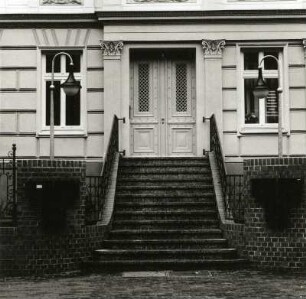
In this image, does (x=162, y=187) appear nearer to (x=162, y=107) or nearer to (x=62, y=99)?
(x=162, y=107)

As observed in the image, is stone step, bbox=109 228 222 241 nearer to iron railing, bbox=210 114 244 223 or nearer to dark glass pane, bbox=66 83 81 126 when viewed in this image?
iron railing, bbox=210 114 244 223

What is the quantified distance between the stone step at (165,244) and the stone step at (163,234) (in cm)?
33

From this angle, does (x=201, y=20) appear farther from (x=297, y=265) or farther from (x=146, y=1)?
(x=297, y=265)

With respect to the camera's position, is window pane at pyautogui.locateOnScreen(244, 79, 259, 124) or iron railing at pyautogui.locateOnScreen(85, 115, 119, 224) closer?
iron railing at pyautogui.locateOnScreen(85, 115, 119, 224)

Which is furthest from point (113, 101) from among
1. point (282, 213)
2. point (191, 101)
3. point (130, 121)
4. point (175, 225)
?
point (282, 213)

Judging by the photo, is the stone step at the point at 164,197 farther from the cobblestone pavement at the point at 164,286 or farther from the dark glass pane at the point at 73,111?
the dark glass pane at the point at 73,111

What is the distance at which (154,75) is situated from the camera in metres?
19.0

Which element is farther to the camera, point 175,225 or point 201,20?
point 201,20

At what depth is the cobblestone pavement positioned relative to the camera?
10.3m

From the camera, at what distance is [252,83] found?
1889cm

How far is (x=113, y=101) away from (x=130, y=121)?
782 millimetres

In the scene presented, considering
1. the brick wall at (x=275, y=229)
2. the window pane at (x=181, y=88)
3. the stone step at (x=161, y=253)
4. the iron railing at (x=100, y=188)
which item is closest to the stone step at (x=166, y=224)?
the iron railing at (x=100, y=188)

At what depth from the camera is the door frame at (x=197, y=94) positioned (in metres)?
18.3

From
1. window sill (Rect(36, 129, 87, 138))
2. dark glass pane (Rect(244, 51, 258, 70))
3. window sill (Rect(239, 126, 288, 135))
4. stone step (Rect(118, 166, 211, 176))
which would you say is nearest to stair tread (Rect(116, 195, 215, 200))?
stone step (Rect(118, 166, 211, 176))
